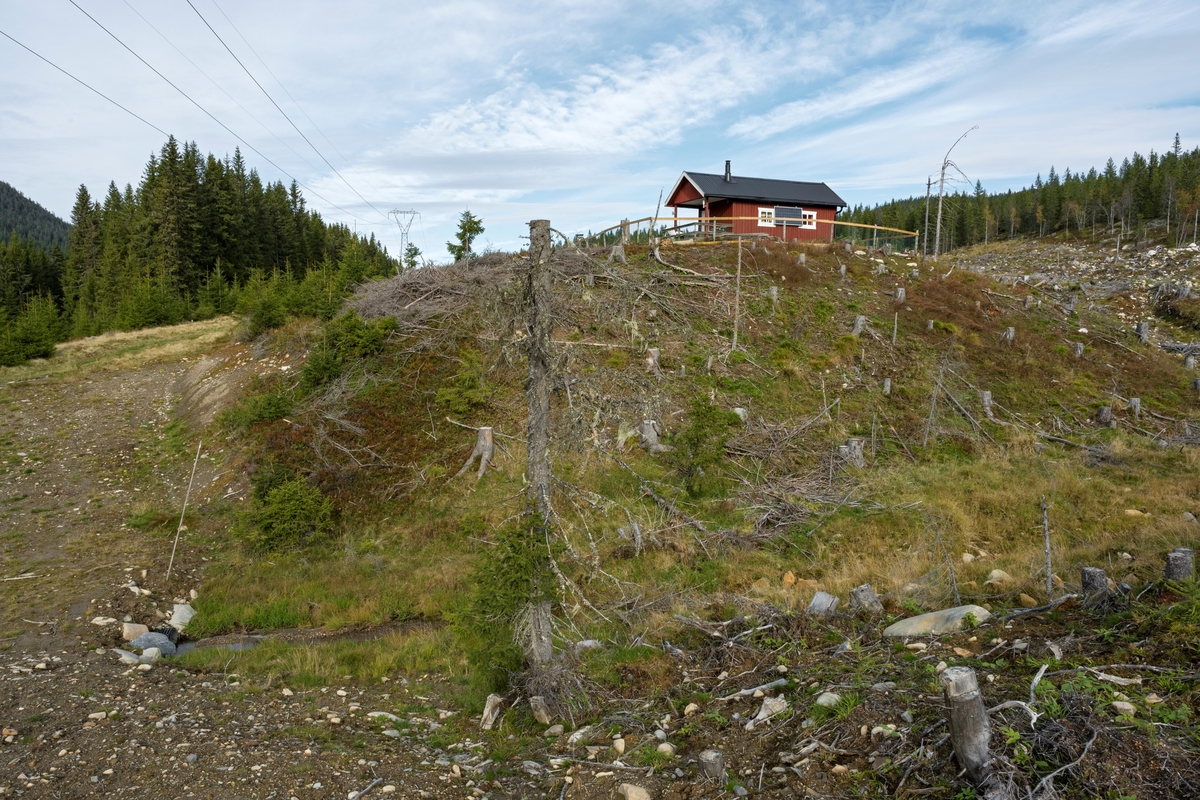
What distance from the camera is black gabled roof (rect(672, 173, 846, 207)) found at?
105 feet

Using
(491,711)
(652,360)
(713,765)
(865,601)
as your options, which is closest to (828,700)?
(713,765)

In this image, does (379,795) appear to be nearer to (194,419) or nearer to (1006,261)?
(194,419)

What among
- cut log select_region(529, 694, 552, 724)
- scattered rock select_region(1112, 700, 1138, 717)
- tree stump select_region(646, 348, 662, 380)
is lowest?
cut log select_region(529, 694, 552, 724)

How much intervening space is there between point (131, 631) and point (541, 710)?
7703mm

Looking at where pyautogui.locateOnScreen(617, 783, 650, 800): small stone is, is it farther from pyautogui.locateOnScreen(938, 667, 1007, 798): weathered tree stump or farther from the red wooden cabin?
the red wooden cabin

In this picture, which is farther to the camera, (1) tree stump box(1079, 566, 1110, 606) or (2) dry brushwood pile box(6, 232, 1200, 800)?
(1) tree stump box(1079, 566, 1110, 606)

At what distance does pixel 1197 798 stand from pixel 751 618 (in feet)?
16.3

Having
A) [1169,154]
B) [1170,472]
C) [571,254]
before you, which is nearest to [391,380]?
[571,254]

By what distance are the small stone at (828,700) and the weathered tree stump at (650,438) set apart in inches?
419

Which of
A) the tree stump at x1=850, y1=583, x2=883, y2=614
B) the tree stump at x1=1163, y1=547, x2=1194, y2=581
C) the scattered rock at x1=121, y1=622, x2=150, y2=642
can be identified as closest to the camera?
the tree stump at x1=1163, y1=547, x2=1194, y2=581

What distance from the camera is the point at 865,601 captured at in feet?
27.0

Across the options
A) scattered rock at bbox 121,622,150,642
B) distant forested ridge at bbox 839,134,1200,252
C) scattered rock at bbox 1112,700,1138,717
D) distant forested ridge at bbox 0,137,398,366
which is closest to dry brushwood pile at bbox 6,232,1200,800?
scattered rock at bbox 1112,700,1138,717

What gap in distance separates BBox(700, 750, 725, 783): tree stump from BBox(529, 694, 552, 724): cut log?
8.46 feet

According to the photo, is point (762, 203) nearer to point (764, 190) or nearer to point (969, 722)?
point (764, 190)
